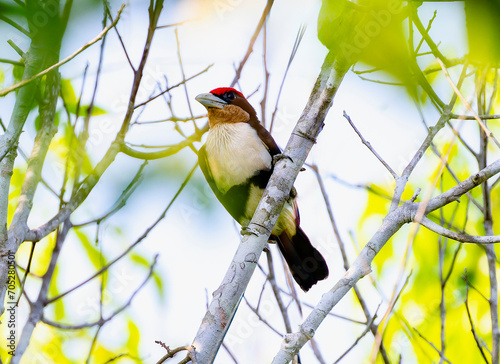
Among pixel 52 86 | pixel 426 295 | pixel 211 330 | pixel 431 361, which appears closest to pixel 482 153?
pixel 426 295

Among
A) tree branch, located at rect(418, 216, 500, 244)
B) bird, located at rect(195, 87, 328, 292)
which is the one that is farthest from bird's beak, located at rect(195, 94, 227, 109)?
tree branch, located at rect(418, 216, 500, 244)

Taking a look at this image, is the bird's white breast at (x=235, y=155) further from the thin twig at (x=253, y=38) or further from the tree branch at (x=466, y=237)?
the tree branch at (x=466, y=237)

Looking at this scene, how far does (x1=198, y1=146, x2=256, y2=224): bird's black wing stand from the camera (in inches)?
146

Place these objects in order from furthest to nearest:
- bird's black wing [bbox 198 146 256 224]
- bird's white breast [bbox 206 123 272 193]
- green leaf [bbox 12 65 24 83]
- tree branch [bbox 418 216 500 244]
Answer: bird's black wing [bbox 198 146 256 224]
bird's white breast [bbox 206 123 272 193]
green leaf [bbox 12 65 24 83]
tree branch [bbox 418 216 500 244]

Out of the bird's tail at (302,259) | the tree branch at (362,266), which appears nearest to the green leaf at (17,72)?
the tree branch at (362,266)

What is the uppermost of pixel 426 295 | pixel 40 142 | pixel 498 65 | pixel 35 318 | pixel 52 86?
pixel 52 86

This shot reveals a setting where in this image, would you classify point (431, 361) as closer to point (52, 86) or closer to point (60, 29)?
point (52, 86)

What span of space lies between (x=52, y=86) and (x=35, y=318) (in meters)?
1.16

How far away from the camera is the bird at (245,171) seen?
11.9ft

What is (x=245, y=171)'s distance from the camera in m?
3.61

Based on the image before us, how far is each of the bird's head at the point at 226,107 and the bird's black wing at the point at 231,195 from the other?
356mm

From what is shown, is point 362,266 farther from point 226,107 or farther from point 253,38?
point 226,107

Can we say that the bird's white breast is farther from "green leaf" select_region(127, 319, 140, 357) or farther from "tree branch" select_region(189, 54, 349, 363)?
"green leaf" select_region(127, 319, 140, 357)

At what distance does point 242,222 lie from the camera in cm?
388
